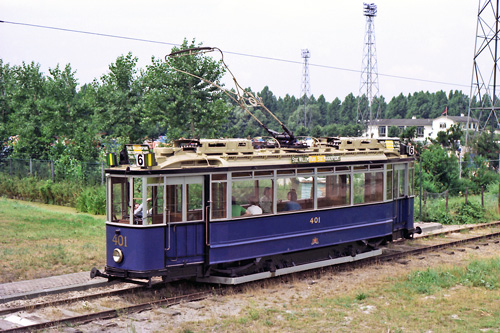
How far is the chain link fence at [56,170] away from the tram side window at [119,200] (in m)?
17.2

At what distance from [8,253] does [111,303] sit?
18.5 feet

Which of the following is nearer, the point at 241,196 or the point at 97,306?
the point at 97,306

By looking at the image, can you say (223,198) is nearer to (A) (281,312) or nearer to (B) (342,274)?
(A) (281,312)

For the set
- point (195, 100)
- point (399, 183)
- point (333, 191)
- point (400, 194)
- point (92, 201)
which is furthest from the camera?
point (195, 100)

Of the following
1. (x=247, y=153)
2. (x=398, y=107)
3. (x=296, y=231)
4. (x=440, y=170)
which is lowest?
(x=296, y=231)

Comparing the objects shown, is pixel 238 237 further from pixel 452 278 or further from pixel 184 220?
pixel 452 278

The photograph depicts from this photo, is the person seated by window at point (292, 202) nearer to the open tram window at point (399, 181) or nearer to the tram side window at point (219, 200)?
the tram side window at point (219, 200)

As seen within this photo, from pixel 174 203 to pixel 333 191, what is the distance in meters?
4.57

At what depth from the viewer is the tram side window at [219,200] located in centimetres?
1220

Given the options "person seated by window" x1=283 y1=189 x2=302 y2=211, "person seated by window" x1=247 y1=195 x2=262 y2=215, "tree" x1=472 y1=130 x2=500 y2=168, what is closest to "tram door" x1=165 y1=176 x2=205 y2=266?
"person seated by window" x1=247 y1=195 x2=262 y2=215

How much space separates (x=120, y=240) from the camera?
11734 millimetres

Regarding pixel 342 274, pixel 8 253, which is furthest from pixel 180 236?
pixel 8 253

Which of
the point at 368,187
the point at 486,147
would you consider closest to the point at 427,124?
the point at 486,147

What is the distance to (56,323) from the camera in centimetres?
1006
